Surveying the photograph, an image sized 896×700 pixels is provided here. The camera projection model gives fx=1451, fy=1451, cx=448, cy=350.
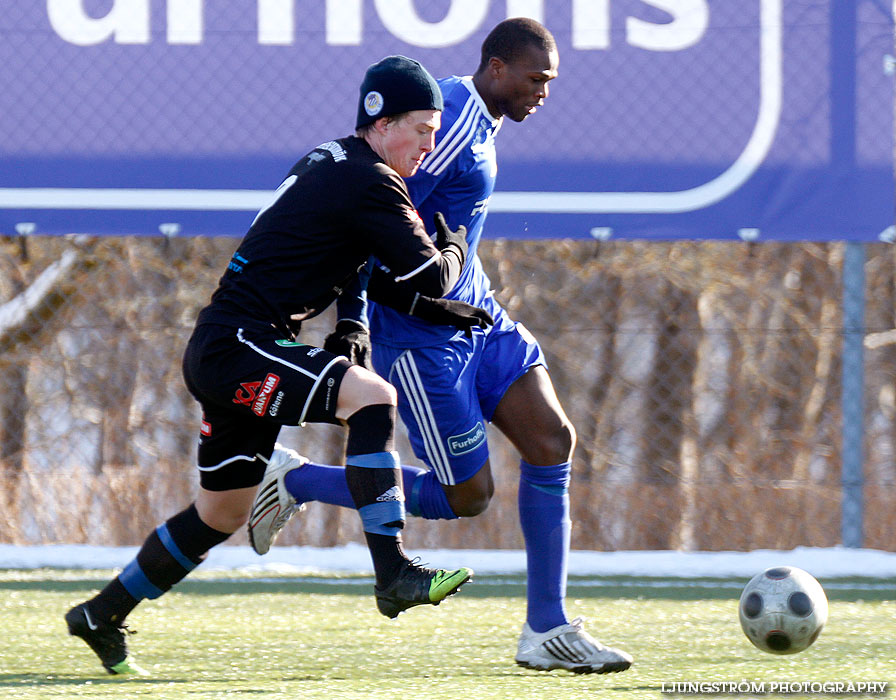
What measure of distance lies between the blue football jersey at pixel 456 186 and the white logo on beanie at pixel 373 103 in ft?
1.35

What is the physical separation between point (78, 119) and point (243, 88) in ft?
2.56

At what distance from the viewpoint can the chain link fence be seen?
1085 cm

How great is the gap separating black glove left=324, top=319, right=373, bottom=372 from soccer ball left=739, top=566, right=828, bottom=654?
4.24 feet

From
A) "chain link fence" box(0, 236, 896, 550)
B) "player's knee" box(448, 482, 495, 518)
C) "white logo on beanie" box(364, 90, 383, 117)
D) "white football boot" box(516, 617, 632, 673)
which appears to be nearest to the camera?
"white logo on beanie" box(364, 90, 383, 117)

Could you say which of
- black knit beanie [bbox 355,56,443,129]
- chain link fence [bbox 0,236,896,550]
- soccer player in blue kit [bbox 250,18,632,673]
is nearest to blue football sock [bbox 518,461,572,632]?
soccer player in blue kit [bbox 250,18,632,673]

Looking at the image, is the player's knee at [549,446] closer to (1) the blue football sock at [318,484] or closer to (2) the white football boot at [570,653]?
(2) the white football boot at [570,653]

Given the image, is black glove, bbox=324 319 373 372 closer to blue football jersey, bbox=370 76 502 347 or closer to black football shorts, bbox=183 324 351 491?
black football shorts, bbox=183 324 351 491

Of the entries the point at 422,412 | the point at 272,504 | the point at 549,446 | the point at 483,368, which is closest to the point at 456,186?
the point at 483,368

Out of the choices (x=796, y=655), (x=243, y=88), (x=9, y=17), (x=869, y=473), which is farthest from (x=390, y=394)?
(x=869, y=473)

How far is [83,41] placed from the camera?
6730 mm

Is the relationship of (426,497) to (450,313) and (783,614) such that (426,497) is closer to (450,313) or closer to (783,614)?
(450,313)

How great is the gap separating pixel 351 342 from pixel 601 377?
810cm

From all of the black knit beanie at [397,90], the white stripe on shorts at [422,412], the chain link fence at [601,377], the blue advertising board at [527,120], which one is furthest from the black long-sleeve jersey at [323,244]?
the chain link fence at [601,377]

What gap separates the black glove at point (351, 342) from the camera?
405 cm
